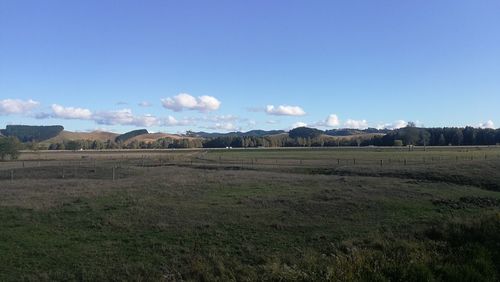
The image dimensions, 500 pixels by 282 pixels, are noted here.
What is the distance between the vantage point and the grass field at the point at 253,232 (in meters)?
9.16

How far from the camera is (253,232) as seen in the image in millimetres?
20719

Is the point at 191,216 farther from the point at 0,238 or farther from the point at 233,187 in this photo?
the point at 233,187

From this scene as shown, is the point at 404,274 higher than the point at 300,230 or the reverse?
higher

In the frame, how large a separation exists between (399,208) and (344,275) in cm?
2009

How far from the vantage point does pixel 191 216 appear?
2433 cm

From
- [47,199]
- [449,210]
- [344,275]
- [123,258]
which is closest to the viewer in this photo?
[344,275]

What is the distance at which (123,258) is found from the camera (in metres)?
16.8

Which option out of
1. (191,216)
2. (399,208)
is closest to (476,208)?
(399,208)

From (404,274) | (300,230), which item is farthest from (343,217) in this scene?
(404,274)

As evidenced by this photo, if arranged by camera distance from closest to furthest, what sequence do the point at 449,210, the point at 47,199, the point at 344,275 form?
the point at 344,275 → the point at 449,210 → the point at 47,199

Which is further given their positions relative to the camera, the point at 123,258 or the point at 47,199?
the point at 47,199

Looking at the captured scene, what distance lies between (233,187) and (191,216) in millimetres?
13187

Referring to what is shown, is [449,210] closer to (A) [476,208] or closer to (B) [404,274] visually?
(A) [476,208]

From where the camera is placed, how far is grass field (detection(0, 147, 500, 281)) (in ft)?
30.1
